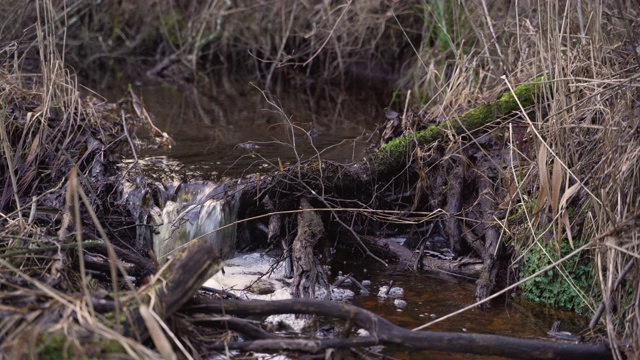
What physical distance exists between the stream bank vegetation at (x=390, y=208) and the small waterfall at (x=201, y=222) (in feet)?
0.27

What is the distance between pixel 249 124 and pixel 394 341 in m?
5.53

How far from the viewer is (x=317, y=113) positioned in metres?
9.05

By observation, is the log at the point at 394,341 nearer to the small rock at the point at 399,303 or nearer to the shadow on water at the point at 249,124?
the small rock at the point at 399,303

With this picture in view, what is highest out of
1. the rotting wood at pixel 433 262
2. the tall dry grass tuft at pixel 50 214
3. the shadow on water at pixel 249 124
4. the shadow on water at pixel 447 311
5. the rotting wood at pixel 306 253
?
the tall dry grass tuft at pixel 50 214

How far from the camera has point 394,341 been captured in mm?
2975

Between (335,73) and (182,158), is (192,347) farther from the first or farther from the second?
(335,73)

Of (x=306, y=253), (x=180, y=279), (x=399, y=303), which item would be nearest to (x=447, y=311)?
(x=399, y=303)

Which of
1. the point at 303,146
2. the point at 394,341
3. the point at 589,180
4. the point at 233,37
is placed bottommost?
the point at 394,341

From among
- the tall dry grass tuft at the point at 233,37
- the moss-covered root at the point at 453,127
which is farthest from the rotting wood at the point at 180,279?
the tall dry grass tuft at the point at 233,37

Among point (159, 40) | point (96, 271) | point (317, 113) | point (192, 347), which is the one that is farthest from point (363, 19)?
point (192, 347)

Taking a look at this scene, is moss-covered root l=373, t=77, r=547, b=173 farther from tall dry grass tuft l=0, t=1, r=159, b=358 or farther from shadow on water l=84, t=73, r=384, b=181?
tall dry grass tuft l=0, t=1, r=159, b=358

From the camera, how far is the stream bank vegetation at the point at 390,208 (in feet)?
9.73

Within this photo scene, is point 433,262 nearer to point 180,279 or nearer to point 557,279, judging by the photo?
point 557,279

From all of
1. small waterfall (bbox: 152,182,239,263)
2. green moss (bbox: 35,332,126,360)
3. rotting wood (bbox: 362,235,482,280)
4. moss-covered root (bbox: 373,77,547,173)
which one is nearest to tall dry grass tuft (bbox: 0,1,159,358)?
green moss (bbox: 35,332,126,360)
